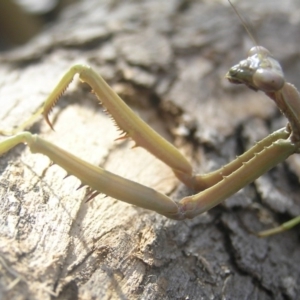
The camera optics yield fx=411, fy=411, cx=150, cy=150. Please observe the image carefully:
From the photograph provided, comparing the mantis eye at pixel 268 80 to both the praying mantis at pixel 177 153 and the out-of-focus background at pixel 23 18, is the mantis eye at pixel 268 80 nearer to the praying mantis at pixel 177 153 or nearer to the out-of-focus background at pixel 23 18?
the praying mantis at pixel 177 153

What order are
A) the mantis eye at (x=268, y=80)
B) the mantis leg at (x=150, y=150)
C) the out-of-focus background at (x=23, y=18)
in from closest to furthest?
the mantis eye at (x=268, y=80), the mantis leg at (x=150, y=150), the out-of-focus background at (x=23, y=18)

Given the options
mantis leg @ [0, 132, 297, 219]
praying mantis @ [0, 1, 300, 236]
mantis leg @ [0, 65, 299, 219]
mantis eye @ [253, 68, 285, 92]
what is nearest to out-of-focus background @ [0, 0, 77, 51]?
praying mantis @ [0, 1, 300, 236]

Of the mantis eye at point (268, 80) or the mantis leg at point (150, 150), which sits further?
the mantis leg at point (150, 150)

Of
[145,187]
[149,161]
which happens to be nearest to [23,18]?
[149,161]

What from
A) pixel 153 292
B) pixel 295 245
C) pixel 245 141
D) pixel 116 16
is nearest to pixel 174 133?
pixel 245 141

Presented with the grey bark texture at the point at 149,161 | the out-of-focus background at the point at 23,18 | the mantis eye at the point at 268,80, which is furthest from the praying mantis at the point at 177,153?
the out-of-focus background at the point at 23,18

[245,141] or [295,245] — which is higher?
[245,141]

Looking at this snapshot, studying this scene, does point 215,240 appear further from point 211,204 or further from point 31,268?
point 31,268
